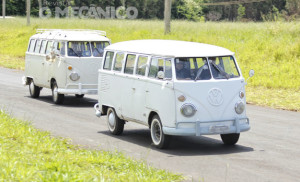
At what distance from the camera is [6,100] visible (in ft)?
66.9

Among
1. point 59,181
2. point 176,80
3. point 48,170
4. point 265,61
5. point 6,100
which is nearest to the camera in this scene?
point 59,181

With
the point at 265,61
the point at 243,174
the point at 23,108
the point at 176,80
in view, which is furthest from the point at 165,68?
the point at 265,61

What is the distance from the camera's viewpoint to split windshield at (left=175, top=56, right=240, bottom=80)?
1217 cm

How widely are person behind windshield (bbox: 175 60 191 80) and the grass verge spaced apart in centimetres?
213

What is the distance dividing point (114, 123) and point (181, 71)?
8.38ft

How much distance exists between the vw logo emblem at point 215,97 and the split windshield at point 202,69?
31cm

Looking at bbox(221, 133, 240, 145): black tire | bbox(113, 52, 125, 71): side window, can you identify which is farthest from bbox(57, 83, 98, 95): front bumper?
bbox(221, 133, 240, 145): black tire

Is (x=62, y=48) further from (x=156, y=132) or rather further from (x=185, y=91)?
(x=185, y=91)

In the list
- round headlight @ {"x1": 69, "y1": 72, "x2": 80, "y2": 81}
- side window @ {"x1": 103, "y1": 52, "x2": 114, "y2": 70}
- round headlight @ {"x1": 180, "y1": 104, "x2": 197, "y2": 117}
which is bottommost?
A: round headlight @ {"x1": 69, "y1": 72, "x2": 80, "y2": 81}

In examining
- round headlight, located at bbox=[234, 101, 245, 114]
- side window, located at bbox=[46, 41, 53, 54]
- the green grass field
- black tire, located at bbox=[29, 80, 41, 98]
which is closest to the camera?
round headlight, located at bbox=[234, 101, 245, 114]

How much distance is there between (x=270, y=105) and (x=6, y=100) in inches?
315

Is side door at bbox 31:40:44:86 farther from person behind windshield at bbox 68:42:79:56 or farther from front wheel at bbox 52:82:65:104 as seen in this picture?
person behind windshield at bbox 68:42:79:56

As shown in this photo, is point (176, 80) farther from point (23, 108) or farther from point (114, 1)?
point (114, 1)

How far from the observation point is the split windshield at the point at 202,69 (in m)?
12.2
